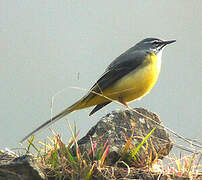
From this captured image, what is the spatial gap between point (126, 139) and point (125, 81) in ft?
6.44

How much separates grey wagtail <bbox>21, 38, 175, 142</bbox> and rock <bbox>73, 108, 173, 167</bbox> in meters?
1.18

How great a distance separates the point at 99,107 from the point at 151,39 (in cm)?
147

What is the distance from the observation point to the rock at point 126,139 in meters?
2.93

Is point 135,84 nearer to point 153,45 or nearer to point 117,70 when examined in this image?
point 117,70

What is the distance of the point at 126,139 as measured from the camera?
3.05m

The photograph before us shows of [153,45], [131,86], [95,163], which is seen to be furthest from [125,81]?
[95,163]

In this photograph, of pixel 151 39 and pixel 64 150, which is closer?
pixel 64 150

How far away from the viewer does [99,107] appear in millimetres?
5102

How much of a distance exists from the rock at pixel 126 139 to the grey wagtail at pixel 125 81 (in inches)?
46.4

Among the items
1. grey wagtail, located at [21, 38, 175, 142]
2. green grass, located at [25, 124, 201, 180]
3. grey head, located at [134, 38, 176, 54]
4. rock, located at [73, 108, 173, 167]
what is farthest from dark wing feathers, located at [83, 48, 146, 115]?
green grass, located at [25, 124, 201, 180]

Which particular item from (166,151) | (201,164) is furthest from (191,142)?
(166,151)

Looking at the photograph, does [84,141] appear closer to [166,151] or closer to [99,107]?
[166,151]

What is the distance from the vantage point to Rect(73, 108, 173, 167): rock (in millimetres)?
2926

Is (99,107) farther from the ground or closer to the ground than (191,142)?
closer to the ground
